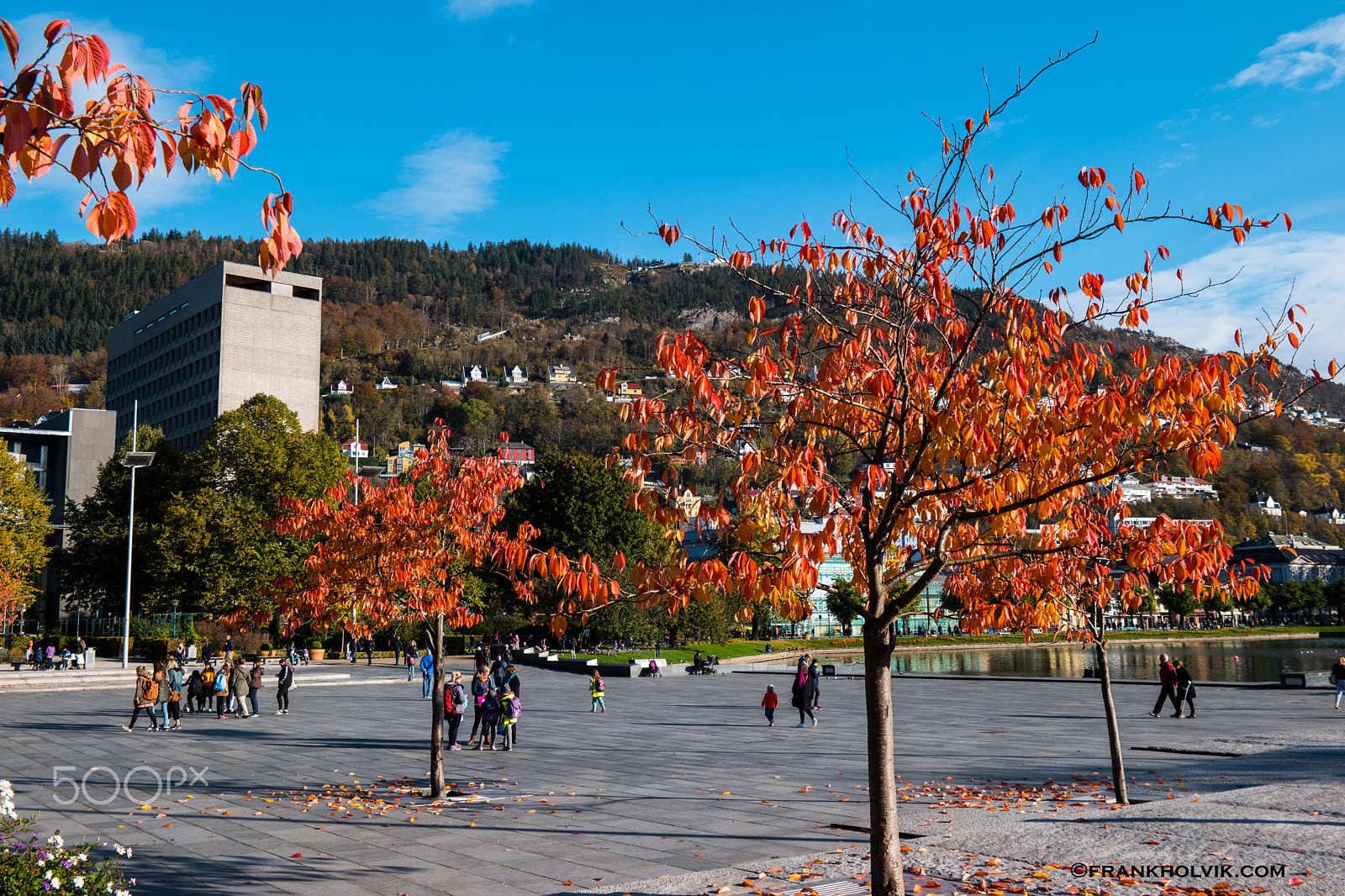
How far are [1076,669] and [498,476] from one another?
51449 millimetres

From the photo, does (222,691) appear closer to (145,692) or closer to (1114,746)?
(145,692)

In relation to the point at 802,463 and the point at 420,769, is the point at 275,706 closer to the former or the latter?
the point at 420,769

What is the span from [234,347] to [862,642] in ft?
210

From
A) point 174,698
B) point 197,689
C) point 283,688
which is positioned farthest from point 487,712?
point 197,689

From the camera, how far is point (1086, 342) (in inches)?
293

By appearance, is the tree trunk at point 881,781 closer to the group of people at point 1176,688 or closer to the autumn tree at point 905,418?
the autumn tree at point 905,418

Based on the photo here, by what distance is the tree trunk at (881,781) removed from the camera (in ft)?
23.5

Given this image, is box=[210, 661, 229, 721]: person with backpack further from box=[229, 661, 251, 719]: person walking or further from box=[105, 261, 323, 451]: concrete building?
box=[105, 261, 323, 451]: concrete building

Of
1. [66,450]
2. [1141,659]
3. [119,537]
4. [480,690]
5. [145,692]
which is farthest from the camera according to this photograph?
[66,450]

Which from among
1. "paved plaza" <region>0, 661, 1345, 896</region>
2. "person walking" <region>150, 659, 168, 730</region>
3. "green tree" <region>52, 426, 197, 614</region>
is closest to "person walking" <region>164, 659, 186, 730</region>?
"person walking" <region>150, 659, 168, 730</region>

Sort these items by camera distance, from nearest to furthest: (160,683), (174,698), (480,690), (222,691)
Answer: (480,690)
(174,698)
(160,683)
(222,691)

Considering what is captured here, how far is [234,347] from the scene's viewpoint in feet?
300

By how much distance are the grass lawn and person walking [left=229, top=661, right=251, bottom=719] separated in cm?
2535

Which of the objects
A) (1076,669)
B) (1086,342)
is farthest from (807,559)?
(1076,669)
